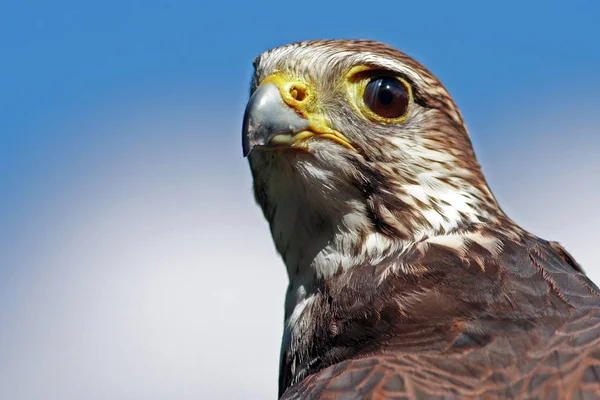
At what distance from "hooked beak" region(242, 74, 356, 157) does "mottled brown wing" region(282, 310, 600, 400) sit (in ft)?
4.11

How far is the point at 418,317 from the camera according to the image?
4.28 metres

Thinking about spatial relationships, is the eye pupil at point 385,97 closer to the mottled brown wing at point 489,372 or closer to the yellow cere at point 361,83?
the yellow cere at point 361,83

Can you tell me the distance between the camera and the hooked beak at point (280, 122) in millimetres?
4711

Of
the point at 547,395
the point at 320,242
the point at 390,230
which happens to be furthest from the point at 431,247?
the point at 547,395

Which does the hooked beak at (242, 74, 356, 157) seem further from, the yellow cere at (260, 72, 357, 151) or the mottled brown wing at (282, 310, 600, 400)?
the mottled brown wing at (282, 310, 600, 400)

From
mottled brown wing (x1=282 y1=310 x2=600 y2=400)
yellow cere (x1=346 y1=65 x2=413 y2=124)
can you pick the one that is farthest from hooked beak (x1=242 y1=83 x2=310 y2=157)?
mottled brown wing (x1=282 y1=310 x2=600 y2=400)

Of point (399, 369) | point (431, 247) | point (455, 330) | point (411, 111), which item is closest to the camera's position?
point (399, 369)

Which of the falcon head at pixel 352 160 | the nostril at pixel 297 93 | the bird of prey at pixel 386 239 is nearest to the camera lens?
the bird of prey at pixel 386 239

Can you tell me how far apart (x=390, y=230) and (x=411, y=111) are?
717 mm

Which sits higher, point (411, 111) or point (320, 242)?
point (411, 111)

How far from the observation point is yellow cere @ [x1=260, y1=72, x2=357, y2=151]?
4.80m

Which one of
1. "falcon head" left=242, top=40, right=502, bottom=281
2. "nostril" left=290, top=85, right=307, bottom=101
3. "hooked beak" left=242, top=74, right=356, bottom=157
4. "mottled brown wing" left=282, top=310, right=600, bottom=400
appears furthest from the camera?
"nostril" left=290, top=85, right=307, bottom=101

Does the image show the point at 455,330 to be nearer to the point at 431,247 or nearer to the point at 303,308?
the point at 431,247

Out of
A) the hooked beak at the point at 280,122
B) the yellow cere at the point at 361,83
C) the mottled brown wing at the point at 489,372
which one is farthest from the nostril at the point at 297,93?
the mottled brown wing at the point at 489,372
